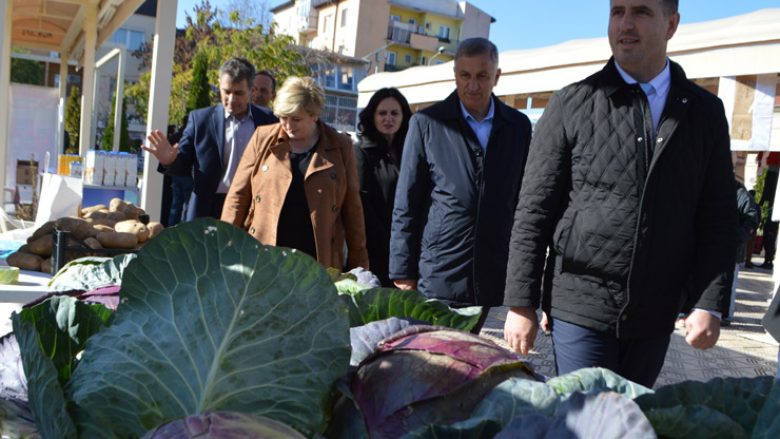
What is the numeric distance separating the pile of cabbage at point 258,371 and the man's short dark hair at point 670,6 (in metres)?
1.71

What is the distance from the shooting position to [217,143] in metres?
4.44

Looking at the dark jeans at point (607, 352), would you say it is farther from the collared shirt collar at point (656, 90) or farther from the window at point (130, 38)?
the window at point (130, 38)

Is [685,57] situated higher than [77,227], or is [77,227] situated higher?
[685,57]

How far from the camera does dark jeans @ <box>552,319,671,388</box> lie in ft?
7.41

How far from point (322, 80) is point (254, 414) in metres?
49.5

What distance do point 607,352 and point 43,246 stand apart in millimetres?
2384

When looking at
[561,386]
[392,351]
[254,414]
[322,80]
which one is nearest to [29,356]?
[254,414]

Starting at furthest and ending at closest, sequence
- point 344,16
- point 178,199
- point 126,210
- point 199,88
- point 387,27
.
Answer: point 344,16
point 387,27
point 199,88
point 178,199
point 126,210

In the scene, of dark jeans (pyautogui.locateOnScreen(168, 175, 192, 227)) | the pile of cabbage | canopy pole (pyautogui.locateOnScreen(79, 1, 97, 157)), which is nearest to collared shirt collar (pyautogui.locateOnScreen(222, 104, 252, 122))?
dark jeans (pyautogui.locateOnScreen(168, 175, 192, 227))

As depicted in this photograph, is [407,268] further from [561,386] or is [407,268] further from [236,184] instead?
[561,386]

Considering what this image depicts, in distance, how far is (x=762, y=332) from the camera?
8000mm

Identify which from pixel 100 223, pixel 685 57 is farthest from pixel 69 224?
pixel 685 57

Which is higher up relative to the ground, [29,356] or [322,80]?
[322,80]

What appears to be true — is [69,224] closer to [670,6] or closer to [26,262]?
[26,262]
